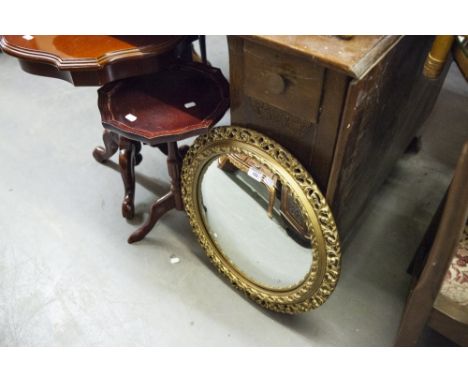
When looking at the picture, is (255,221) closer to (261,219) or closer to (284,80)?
(261,219)

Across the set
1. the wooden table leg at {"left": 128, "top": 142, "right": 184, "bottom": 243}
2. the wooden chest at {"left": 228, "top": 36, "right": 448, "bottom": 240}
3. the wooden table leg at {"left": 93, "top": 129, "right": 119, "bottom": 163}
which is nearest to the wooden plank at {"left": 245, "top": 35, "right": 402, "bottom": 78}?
the wooden chest at {"left": 228, "top": 36, "right": 448, "bottom": 240}

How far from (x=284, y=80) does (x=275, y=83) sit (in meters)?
0.02

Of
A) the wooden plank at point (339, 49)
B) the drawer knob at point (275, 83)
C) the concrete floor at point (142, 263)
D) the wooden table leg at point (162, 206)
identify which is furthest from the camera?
the wooden table leg at point (162, 206)

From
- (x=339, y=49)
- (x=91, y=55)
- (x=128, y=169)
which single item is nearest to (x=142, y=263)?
(x=128, y=169)

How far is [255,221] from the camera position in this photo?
1.16 m

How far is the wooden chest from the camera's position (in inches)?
29.4

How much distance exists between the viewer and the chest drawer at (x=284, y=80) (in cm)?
79

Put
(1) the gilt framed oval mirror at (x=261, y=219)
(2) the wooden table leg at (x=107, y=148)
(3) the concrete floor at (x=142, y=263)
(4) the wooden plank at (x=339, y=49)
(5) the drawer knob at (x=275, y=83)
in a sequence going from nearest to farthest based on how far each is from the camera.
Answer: (4) the wooden plank at (x=339, y=49) < (5) the drawer knob at (x=275, y=83) < (1) the gilt framed oval mirror at (x=261, y=219) < (3) the concrete floor at (x=142, y=263) < (2) the wooden table leg at (x=107, y=148)

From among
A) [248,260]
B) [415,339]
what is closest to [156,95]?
[248,260]

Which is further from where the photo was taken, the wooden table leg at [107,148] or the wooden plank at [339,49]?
the wooden table leg at [107,148]

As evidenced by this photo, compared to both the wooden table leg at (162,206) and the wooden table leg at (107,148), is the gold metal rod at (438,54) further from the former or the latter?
the wooden table leg at (107,148)

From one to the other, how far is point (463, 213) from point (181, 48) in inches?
33.2

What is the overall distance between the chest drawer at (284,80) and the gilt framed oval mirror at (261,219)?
0.36 ft

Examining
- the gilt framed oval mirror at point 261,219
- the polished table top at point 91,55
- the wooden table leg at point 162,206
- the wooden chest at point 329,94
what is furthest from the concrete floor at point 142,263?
the polished table top at point 91,55
